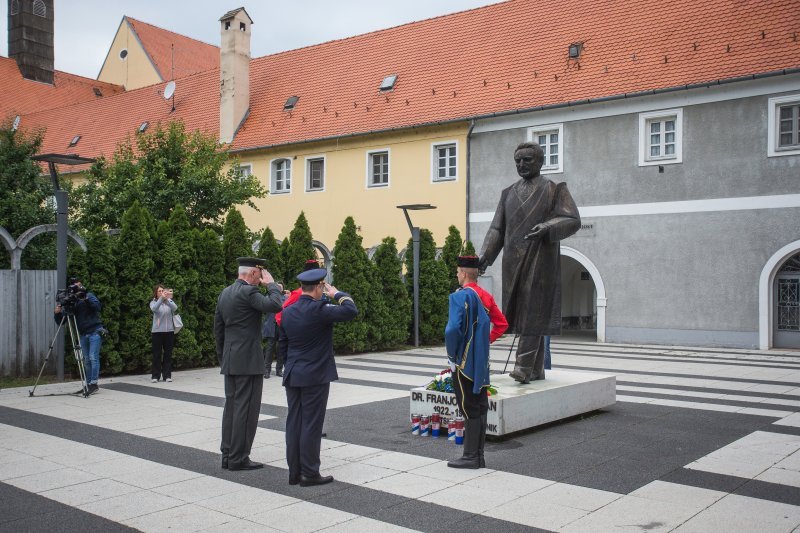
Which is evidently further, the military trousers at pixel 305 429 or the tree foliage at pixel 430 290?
the tree foliage at pixel 430 290

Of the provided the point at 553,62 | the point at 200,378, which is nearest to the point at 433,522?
the point at 200,378

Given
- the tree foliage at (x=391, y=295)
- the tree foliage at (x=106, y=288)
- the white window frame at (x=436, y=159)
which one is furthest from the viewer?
the white window frame at (x=436, y=159)

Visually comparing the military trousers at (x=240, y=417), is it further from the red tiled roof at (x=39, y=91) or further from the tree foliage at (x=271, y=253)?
the red tiled roof at (x=39, y=91)

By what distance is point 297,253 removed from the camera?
1794 cm

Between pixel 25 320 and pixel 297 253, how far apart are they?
610cm

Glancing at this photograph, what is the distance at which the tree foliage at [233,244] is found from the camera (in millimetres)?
16562

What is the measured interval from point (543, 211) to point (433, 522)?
4694 millimetres

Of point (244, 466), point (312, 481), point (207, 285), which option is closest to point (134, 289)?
point (207, 285)

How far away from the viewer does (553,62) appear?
25.4m

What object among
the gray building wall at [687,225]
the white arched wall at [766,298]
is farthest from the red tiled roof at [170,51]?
the white arched wall at [766,298]

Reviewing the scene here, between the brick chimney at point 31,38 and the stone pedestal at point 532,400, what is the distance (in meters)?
51.8

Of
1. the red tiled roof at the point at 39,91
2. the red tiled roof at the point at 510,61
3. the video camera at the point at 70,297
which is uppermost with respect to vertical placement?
the red tiled roof at the point at 39,91

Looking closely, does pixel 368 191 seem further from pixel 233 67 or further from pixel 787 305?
pixel 787 305

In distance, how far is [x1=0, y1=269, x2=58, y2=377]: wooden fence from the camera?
13.5 metres
